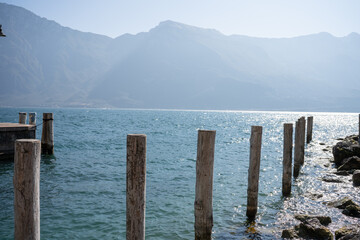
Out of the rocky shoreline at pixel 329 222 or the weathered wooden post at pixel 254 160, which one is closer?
the rocky shoreline at pixel 329 222

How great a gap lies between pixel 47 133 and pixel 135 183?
13.8m

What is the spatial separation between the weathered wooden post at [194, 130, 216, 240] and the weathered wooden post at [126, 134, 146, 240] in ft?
4.82

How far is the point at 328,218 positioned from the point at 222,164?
34.0 feet

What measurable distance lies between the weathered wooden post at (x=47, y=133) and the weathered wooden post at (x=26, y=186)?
12587 mm

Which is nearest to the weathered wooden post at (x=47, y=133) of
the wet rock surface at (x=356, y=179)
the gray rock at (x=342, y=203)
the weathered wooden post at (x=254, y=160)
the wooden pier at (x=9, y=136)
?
the wooden pier at (x=9, y=136)

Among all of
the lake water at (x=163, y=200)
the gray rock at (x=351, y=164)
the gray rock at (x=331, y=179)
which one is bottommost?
the lake water at (x=163, y=200)

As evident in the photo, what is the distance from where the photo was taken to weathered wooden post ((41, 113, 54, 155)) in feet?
51.4

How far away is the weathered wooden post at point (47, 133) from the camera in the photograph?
51.4 ft

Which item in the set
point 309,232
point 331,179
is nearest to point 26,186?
point 309,232

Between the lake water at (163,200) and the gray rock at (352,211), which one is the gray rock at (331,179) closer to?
the lake water at (163,200)

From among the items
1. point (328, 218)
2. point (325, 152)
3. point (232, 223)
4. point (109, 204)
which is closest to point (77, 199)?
point (109, 204)

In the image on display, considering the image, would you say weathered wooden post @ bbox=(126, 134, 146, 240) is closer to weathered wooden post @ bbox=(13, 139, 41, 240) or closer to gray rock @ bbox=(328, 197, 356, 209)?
weathered wooden post @ bbox=(13, 139, 41, 240)

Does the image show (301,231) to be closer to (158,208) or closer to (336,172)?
(158,208)

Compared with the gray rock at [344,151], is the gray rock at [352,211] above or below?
below
